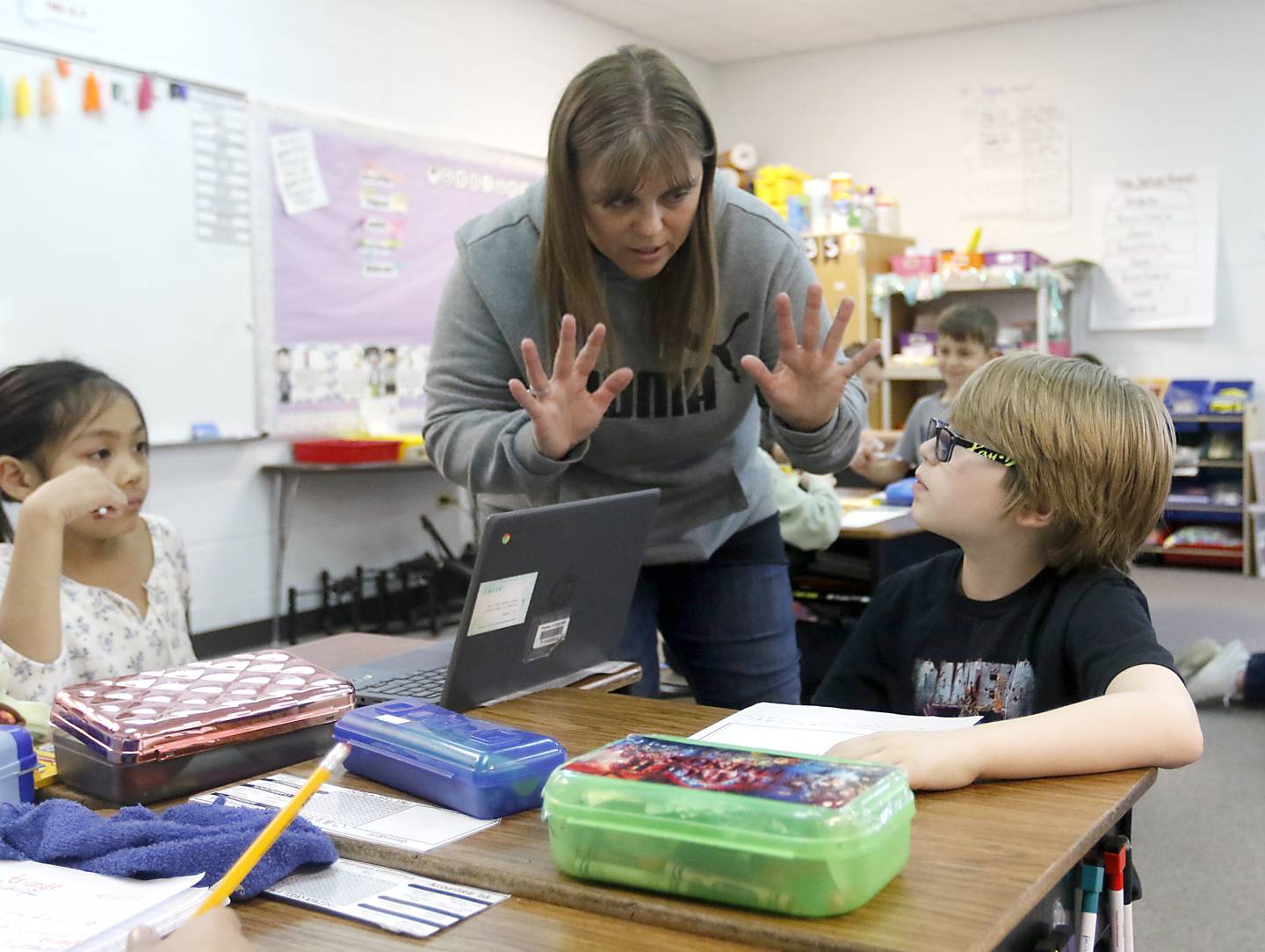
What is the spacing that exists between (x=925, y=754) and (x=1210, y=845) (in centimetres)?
209

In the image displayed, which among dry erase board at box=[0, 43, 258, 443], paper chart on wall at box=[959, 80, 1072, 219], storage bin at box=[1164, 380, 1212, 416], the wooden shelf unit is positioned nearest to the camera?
dry erase board at box=[0, 43, 258, 443]

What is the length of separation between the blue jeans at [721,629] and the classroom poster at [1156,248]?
5.32 meters

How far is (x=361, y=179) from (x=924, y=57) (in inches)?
139

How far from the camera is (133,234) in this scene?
4.14 meters

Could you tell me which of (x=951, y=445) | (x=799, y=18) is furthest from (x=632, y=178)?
(x=799, y=18)

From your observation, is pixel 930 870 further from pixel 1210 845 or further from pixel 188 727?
pixel 1210 845

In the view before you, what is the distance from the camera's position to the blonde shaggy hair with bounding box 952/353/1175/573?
133 cm

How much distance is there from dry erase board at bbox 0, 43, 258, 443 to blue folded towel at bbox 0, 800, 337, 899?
3.34 meters

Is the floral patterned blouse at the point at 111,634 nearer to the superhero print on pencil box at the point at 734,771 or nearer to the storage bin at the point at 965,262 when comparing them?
the superhero print on pencil box at the point at 734,771

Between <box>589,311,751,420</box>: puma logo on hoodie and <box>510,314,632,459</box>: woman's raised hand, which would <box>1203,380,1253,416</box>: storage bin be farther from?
<box>510,314,632,459</box>: woman's raised hand

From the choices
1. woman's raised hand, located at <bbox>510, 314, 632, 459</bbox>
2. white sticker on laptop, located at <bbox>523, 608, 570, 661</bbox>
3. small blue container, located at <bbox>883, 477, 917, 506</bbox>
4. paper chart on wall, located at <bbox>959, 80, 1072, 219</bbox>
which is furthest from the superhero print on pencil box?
paper chart on wall, located at <bbox>959, 80, 1072, 219</bbox>

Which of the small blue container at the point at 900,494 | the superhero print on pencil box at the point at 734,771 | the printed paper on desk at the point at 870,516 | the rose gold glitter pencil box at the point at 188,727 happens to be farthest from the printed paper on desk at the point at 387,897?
the small blue container at the point at 900,494

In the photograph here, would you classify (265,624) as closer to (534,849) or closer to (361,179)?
(361,179)

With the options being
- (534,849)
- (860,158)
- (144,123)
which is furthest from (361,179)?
(534,849)
